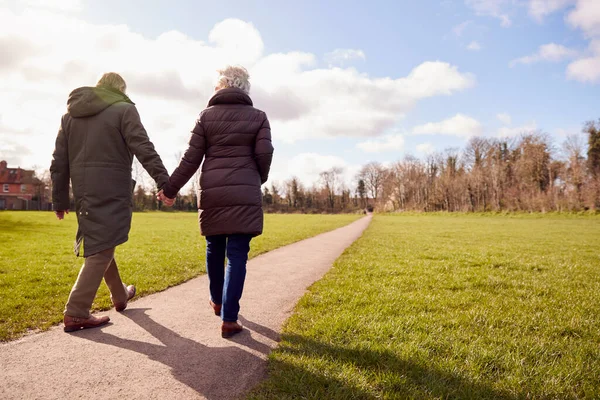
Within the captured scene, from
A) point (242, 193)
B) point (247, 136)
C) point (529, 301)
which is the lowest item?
point (529, 301)

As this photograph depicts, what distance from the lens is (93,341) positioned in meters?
3.10

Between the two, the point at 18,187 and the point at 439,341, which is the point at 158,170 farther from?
the point at 18,187

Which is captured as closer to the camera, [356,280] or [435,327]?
[435,327]

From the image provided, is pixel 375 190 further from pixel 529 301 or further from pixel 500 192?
pixel 529 301

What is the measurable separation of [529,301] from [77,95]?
621 centimetres

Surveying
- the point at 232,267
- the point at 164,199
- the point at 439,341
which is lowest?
the point at 439,341

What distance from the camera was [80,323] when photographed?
3.37 meters

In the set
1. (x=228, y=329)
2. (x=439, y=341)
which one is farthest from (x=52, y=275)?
(x=439, y=341)

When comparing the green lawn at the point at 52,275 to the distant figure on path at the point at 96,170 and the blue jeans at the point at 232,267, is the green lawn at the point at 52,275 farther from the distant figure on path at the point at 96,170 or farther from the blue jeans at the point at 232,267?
the blue jeans at the point at 232,267

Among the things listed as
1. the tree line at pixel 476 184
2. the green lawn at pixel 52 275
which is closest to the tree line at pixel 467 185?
the tree line at pixel 476 184

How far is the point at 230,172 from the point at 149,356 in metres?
1.79

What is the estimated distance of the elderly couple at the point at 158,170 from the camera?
131 inches

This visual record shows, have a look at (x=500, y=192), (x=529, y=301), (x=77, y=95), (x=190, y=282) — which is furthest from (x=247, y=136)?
(x=500, y=192)

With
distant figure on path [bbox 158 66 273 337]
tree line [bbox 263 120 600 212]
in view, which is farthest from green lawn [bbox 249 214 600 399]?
tree line [bbox 263 120 600 212]
